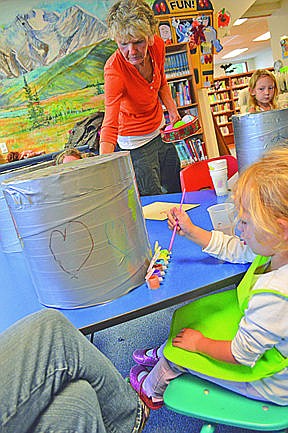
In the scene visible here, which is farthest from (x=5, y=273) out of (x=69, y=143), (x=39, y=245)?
(x=69, y=143)

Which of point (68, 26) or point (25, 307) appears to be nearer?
point (25, 307)

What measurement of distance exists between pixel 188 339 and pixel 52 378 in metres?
0.33

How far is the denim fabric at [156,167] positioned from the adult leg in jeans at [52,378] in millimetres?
1242

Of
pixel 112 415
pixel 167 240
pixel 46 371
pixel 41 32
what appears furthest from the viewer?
pixel 41 32

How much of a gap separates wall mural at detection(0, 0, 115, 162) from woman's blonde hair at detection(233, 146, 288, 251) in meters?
3.72

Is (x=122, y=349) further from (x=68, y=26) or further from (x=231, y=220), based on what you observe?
(x=68, y=26)

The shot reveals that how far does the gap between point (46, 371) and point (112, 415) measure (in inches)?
8.1

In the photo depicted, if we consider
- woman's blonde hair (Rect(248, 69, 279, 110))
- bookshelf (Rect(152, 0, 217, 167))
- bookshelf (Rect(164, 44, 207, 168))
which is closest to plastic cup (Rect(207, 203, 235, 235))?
woman's blonde hair (Rect(248, 69, 279, 110))

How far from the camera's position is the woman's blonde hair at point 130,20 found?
62.1 inches

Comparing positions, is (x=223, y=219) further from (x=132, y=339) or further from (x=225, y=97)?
(x=225, y=97)

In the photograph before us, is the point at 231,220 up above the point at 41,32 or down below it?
below

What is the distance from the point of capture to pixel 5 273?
1162 mm

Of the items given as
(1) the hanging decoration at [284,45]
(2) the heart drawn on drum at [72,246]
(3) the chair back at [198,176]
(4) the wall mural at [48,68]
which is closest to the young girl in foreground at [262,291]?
(2) the heart drawn on drum at [72,246]

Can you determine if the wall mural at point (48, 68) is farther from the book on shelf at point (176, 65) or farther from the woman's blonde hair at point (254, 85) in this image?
the woman's blonde hair at point (254, 85)
